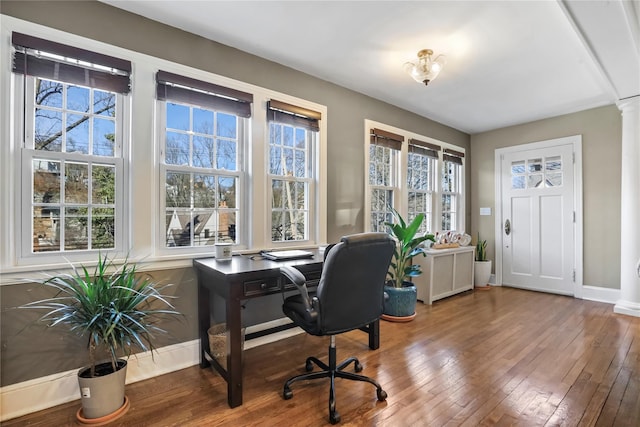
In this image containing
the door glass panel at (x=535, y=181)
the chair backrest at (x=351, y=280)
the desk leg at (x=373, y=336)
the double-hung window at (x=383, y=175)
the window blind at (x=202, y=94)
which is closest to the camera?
the chair backrest at (x=351, y=280)

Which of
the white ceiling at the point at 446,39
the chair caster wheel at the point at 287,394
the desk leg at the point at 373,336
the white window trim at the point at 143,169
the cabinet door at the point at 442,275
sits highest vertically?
the white ceiling at the point at 446,39

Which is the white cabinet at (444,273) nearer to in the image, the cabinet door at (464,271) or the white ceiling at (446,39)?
the cabinet door at (464,271)

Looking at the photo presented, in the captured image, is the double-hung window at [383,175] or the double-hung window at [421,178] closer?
the double-hung window at [383,175]

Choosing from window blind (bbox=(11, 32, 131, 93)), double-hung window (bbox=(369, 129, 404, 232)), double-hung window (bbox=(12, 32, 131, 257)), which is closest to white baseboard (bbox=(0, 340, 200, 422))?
double-hung window (bbox=(12, 32, 131, 257))

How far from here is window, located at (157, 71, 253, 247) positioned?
242 cm

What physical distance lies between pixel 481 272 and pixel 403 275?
2.11 m

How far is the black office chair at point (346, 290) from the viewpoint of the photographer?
1740 mm

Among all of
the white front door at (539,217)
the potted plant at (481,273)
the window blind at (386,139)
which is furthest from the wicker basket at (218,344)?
the white front door at (539,217)

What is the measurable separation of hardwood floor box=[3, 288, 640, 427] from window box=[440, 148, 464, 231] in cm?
219

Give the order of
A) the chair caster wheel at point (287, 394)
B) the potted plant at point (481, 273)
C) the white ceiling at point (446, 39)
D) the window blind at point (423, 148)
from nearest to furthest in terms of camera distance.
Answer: the chair caster wheel at point (287, 394) → the white ceiling at point (446, 39) → the window blind at point (423, 148) → the potted plant at point (481, 273)

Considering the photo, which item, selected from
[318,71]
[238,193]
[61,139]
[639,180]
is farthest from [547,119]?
[61,139]

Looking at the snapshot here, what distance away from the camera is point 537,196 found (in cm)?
→ 467

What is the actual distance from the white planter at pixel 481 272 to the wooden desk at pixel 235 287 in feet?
11.3

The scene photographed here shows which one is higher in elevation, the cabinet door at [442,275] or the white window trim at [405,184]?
the white window trim at [405,184]
